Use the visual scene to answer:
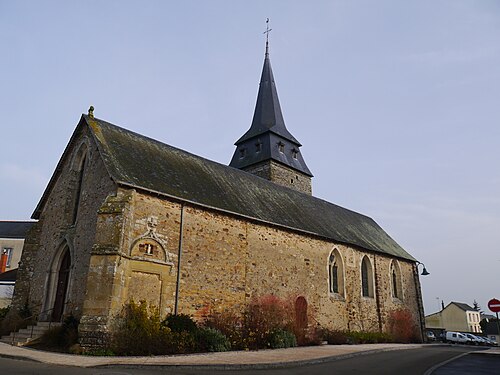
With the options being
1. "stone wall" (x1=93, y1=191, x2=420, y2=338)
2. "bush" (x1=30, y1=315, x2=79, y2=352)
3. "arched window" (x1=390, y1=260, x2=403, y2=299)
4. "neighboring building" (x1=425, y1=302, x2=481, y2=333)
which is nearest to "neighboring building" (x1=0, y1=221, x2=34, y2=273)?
"bush" (x1=30, y1=315, x2=79, y2=352)

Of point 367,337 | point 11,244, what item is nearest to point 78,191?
point 367,337

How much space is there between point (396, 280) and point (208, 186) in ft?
52.6

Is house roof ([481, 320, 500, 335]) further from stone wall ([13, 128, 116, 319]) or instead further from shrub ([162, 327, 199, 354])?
stone wall ([13, 128, 116, 319])

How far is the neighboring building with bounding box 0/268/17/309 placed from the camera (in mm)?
29873

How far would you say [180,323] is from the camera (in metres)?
12.9

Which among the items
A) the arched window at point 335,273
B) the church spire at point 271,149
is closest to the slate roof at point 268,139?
the church spire at point 271,149

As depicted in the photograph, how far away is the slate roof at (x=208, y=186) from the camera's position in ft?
49.7

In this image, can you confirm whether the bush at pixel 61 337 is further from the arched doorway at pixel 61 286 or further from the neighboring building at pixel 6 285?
the neighboring building at pixel 6 285

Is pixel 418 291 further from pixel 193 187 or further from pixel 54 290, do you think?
pixel 54 290

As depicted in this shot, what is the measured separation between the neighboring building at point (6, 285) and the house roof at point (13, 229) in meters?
9.58

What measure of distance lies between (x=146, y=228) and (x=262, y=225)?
5.93 m

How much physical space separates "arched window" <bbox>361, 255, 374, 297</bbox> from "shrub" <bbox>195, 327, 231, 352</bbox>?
12673 mm

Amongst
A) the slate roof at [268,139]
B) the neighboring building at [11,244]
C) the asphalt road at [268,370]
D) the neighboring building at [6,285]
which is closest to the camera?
the asphalt road at [268,370]

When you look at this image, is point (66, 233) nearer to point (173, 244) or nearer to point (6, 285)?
point (173, 244)
